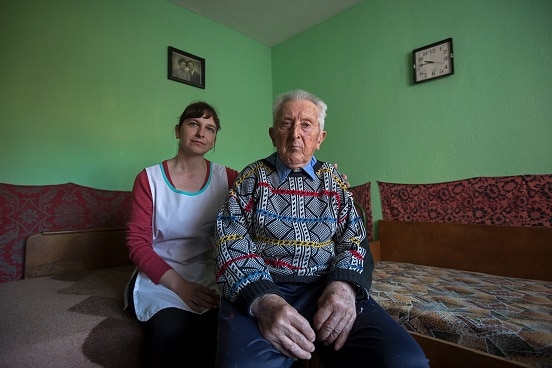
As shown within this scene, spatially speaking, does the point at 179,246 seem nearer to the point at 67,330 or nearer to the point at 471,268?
the point at 67,330

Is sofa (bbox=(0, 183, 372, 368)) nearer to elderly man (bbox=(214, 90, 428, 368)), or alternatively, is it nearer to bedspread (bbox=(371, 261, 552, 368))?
elderly man (bbox=(214, 90, 428, 368))

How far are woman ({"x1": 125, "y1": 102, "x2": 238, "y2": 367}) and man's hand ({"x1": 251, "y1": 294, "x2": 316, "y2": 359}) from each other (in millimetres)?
341

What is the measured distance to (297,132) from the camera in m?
0.98

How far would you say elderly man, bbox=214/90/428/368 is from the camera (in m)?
0.69

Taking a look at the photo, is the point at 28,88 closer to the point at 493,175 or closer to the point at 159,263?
the point at 159,263

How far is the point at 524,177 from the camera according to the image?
1564mm

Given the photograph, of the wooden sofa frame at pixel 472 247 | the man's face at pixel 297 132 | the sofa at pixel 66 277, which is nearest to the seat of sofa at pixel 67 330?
the sofa at pixel 66 277

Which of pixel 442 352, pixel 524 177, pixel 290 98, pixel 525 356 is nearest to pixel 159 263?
pixel 290 98

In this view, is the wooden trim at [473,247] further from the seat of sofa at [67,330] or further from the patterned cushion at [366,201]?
the seat of sofa at [67,330]

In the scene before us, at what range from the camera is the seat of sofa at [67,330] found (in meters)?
0.85

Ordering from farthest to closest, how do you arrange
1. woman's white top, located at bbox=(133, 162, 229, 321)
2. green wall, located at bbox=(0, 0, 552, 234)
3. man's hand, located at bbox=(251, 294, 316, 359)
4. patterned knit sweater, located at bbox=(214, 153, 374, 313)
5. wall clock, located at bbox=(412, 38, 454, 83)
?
wall clock, located at bbox=(412, 38, 454, 83), green wall, located at bbox=(0, 0, 552, 234), woman's white top, located at bbox=(133, 162, 229, 321), patterned knit sweater, located at bbox=(214, 153, 374, 313), man's hand, located at bbox=(251, 294, 316, 359)

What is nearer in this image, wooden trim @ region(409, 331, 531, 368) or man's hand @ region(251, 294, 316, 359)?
man's hand @ region(251, 294, 316, 359)

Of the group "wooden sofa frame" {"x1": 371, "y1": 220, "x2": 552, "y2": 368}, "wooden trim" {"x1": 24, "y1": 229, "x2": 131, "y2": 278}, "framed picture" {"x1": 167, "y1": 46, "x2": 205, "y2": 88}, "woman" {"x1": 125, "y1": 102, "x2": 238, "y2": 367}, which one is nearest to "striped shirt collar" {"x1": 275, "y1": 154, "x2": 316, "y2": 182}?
"woman" {"x1": 125, "y1": 102, "x2": 238, "y2": 367}

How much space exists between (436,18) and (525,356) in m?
1.98
